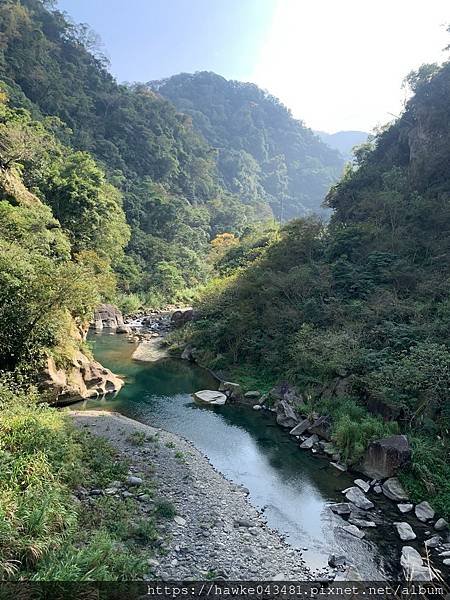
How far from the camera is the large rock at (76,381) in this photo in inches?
643

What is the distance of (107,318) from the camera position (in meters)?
36.0

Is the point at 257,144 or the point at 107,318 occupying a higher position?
the point at 257,144

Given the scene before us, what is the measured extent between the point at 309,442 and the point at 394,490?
391 centimetres

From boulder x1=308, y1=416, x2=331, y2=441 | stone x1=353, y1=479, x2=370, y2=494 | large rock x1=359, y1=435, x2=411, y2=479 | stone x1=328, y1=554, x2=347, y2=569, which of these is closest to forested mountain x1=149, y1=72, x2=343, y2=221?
boulder x1=308, y1=416, x2=331, y2=441

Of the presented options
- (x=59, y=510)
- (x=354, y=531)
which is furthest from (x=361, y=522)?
(x=59, y=510)

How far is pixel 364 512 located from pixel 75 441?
8.22 meters

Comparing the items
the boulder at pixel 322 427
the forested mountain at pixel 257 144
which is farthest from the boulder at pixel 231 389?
the forested mountain at pixel 257 144

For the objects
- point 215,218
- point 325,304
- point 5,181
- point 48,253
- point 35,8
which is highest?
point 35,8

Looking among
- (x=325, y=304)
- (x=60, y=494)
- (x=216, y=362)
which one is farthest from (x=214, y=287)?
(x=60, y=494)

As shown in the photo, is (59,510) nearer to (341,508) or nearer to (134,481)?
(134,481)

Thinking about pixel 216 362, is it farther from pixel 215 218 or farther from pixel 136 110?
pixel 136 110

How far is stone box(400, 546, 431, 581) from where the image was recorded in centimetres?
879

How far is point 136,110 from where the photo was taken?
68.8m

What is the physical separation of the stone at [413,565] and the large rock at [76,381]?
509 inches
